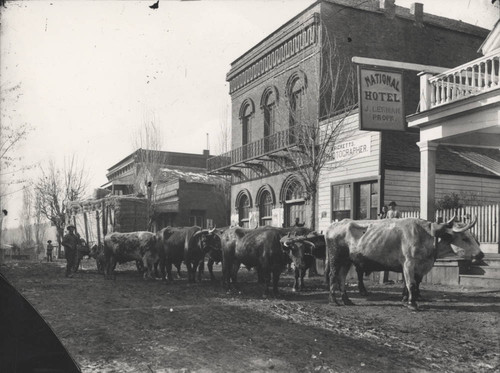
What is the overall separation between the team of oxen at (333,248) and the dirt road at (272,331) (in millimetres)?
656

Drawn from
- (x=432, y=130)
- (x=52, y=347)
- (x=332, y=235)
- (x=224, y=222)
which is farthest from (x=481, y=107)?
(x=224, y=222)

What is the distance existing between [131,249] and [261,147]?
403 inches

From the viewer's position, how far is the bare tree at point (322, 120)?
55.5ft

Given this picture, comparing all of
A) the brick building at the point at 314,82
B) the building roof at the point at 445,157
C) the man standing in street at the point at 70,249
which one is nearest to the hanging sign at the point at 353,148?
Answer: the brick building at the point at 314,82

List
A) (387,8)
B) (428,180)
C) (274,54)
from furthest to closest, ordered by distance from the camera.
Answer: (274,54) < (387,8) < (428,180)

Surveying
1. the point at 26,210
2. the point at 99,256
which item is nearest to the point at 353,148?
the point at 99,256

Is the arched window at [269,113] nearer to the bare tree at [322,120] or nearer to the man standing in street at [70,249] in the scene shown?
the bare tree at [322,120]

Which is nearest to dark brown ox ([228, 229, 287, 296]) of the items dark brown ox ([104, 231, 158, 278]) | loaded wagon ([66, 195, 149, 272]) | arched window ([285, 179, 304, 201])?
dark brown ox ([104, 231, 158, 278])

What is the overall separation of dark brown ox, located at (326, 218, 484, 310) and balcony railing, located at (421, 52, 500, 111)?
415 centimetres

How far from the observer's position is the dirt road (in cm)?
505

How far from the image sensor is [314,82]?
1966cm

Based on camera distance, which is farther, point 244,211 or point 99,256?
point 244,211

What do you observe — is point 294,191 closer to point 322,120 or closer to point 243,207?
point 322,120

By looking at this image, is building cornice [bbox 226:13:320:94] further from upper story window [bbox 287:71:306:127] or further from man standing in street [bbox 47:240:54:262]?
man standing in street [bbox 47:240:54:262]
